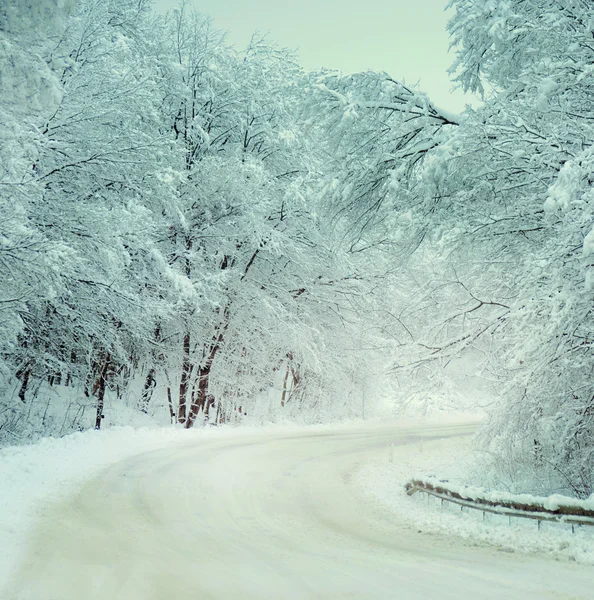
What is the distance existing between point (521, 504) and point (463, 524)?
90 centimetres

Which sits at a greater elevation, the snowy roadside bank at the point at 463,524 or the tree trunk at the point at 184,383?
the tree trunk at the point at 184,383

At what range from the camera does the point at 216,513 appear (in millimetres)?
Answer: 7129

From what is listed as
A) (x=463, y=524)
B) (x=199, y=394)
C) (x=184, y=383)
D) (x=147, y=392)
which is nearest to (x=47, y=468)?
(x=463, y=524)

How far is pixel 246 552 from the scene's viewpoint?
5.42 m

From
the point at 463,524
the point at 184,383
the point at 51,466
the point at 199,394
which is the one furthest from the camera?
the point at 199,394

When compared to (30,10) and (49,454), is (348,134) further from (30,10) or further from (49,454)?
(49,454)

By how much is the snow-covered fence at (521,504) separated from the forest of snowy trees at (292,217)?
87cm

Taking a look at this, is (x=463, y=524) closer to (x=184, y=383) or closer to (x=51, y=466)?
(x=51, y=466)

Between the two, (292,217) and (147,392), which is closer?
(292,217)

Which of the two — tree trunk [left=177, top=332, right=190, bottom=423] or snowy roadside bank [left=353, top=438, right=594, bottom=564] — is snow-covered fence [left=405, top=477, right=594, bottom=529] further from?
tree trunk [left=177, top=332, right=190, bottom=423]

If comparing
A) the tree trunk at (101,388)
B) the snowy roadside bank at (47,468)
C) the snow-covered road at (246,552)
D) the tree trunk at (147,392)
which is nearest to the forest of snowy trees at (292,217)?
the tree trunk at (147,392)

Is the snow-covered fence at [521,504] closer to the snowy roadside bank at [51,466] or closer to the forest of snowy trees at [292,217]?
the forest of snowy trees at [292,217]

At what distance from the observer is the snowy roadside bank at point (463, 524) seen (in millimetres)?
5809

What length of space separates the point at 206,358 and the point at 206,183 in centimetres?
688
